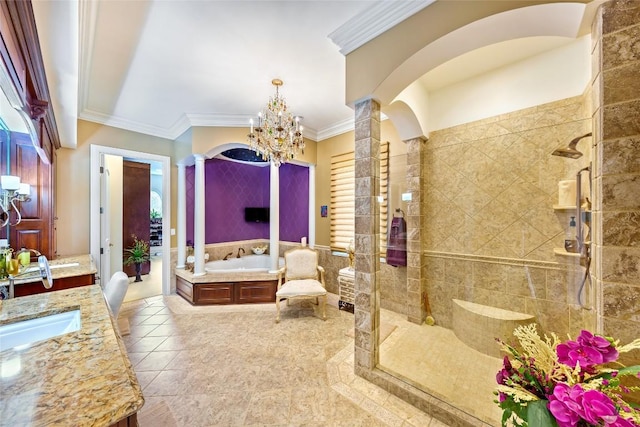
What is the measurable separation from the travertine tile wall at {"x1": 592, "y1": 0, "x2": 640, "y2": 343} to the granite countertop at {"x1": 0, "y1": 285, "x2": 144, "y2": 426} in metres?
1.96

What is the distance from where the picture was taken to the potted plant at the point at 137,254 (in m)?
5.09

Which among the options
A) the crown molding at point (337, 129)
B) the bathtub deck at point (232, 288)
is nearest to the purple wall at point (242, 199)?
the crown molding at point (337, 129)

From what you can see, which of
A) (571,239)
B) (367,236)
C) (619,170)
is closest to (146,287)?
(367,236)

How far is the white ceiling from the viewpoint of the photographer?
5.49 feet

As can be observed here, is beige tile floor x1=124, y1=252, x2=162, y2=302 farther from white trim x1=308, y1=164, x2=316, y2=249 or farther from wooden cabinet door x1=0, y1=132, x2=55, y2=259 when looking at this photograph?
white trim x1=308, y1=164, x2=316, y2=249

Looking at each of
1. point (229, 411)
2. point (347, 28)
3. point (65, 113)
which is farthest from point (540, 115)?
point (65, 113)

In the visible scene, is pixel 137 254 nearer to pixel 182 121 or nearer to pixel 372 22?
pixel 182 121

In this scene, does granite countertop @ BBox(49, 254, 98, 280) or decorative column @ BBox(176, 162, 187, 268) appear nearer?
granite countertop @ BBox(49, 254, 98, 280)

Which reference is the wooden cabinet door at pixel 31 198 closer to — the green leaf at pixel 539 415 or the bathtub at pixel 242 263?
the bathtub at pixel 242 263

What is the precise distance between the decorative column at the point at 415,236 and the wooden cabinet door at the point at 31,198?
4.34 m

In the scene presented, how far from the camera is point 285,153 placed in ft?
9.36

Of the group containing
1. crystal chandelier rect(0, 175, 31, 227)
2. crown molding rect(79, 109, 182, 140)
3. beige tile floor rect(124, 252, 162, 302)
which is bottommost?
beige tile floor rect(124, 252, 162, 302)

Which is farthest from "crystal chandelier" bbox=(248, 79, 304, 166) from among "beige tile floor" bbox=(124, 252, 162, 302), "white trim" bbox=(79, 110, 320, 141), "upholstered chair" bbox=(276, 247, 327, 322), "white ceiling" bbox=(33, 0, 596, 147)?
"beige tile floor" bbox=(124, 252, 162, 302)

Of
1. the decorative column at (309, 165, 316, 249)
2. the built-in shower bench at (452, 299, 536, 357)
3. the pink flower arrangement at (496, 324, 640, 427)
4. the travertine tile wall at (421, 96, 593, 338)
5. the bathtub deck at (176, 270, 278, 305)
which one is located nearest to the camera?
the pink flower arrangement at (496, 324, 640, 427)
